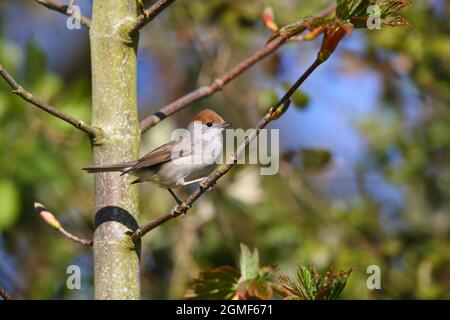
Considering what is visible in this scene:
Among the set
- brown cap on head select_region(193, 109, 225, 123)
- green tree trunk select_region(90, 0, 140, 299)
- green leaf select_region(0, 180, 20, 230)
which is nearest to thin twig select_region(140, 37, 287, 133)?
green tree trunk select_region(90, 0, 140, 299)

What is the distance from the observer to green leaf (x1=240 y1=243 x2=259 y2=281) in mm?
2264

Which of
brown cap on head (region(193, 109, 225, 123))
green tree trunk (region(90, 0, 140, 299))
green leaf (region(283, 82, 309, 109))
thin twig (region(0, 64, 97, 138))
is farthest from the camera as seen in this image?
brown cap on head (region(193, 109, 225, 123))

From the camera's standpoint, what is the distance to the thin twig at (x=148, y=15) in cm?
202

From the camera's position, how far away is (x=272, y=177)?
4863 mm

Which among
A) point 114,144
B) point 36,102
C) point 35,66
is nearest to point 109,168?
point 114,144

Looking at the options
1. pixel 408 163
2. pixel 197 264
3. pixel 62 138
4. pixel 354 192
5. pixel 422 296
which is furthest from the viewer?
pixel 354 192

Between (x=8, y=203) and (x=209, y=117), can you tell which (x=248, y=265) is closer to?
(x=209, y=117)

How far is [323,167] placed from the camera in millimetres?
3908

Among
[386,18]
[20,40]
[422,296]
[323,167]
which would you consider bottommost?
[422,296]

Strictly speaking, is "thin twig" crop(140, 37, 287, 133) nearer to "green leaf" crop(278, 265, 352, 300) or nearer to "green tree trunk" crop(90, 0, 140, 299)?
"green tree trunk" crop(90, 0, 140, 299)

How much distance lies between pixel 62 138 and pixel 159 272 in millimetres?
1045

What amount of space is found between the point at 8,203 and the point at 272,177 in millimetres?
1848

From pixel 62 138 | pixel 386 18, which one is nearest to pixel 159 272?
pixel 62 138

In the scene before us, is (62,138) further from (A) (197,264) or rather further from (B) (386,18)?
(B) (386,18)
